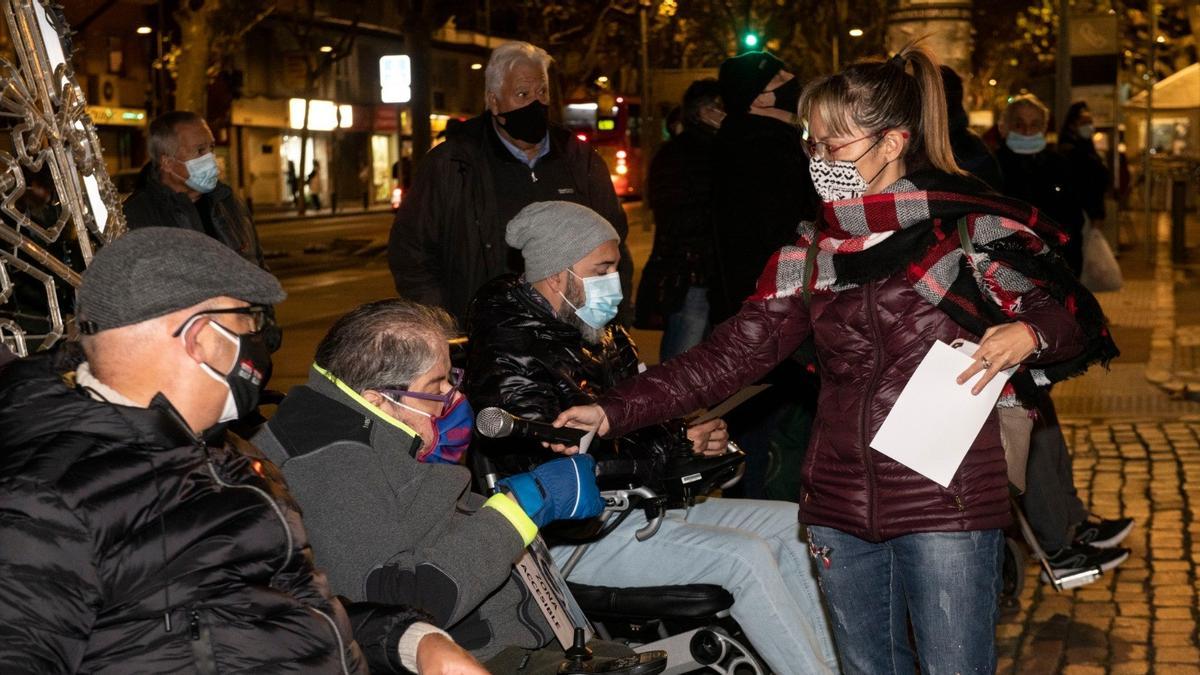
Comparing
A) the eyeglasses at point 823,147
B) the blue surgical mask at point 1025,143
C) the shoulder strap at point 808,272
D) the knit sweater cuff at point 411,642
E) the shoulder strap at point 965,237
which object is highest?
the eyeglasses at point 823,147

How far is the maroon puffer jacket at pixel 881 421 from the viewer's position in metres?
3.47

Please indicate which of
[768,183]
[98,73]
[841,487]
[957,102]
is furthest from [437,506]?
[98,73]

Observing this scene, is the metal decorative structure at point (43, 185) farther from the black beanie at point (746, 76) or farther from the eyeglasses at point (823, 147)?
the black beanie at point (746, 76)

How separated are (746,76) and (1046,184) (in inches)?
105

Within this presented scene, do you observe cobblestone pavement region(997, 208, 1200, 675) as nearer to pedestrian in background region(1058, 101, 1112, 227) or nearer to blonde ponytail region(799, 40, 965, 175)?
pedestrian in background region(1058, 101, 1112, 227)

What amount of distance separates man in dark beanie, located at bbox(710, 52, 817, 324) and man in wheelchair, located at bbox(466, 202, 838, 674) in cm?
139

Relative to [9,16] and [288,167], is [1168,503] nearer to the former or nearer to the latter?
[9,16]

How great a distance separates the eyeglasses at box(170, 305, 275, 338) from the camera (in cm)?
270

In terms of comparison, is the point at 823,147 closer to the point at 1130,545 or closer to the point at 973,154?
the point at 973,154

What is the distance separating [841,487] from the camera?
3584mm

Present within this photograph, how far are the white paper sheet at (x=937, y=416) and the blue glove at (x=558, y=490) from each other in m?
0.80

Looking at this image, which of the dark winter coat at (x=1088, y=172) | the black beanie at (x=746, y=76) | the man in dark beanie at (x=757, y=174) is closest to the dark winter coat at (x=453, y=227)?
the man in dark beanie at (x=757, y=174)

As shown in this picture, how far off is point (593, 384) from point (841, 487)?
48.1 inches

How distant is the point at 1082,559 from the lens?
6.33 metres
